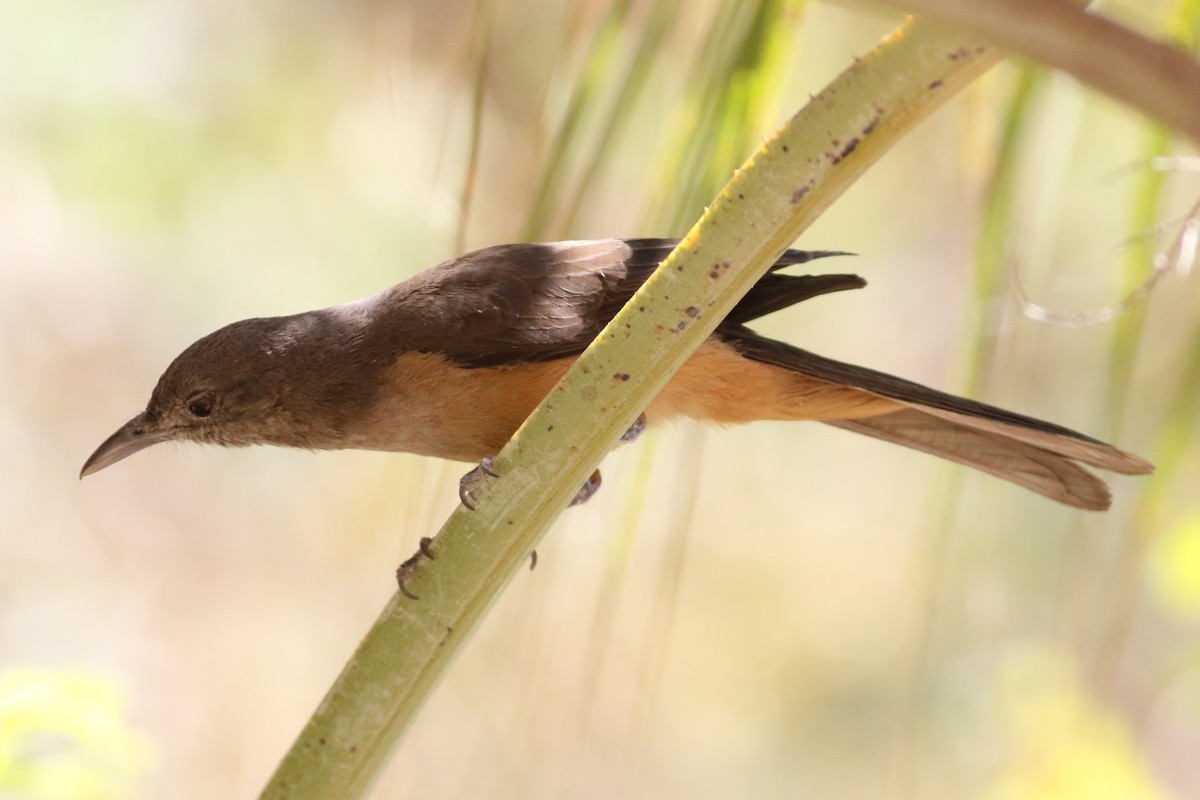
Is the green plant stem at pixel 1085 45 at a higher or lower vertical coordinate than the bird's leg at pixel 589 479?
lower

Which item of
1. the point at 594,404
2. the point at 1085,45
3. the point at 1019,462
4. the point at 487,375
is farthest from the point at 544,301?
the point at 1085,45

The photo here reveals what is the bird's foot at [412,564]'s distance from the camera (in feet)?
5.80

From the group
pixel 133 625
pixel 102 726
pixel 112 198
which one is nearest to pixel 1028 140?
pixel 102 726

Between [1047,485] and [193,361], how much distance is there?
7.45ft

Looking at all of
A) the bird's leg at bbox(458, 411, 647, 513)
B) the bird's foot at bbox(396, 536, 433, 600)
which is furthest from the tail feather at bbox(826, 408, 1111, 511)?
the bird's foot at bbox(396, 536, 433, 600)

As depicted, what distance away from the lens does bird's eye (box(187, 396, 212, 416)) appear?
11.0 ft

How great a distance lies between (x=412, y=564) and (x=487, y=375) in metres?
0.81

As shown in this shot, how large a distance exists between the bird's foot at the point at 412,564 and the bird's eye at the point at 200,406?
1104mm

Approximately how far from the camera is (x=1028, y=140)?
2.57 meters

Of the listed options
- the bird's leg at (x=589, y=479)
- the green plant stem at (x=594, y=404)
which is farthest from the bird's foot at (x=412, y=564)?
the bird's leg at (x=589, y=479)

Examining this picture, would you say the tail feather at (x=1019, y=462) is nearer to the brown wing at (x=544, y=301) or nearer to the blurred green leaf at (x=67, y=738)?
the brown wing at (x=544, y=301)

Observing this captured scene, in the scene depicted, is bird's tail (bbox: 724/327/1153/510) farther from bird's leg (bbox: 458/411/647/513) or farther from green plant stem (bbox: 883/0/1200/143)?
green plant stem (bbox: 883/0/1200/143)

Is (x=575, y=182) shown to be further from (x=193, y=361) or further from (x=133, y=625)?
(x=133, y=625)

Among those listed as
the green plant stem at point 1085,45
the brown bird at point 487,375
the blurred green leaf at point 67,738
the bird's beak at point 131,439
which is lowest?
the blurred green leaf at point 67,738
